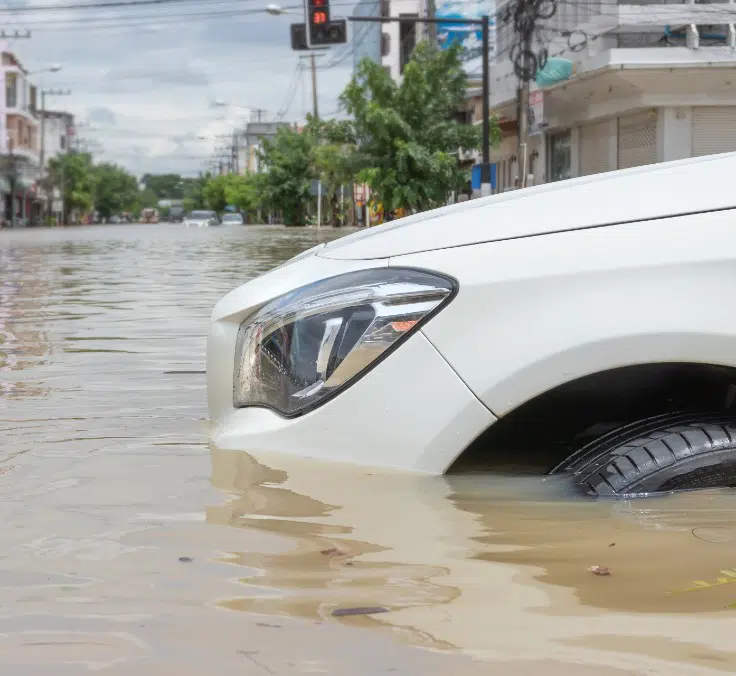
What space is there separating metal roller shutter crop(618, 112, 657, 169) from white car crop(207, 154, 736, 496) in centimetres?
2815

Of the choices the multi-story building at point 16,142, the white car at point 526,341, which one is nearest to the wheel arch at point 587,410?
the white car at point 526,341

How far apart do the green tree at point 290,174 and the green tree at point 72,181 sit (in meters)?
43.9

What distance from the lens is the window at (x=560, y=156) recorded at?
36.6 metres

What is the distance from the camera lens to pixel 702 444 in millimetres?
2992

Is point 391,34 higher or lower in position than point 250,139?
higher

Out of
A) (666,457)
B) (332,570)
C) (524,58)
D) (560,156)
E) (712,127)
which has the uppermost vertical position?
(524,58)

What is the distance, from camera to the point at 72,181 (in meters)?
123

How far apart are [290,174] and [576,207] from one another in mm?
75486

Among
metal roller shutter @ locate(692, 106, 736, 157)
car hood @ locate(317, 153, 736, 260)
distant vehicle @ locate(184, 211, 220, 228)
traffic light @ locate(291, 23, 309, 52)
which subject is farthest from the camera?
distant vehicle @ locate(184, 211, 220, 228)

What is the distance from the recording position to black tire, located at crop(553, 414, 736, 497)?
9.84ft

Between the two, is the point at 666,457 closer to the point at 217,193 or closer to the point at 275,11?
the point at 275,11

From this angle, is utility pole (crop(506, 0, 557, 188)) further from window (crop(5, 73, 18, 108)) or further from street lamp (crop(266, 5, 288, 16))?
window (crop(5, 73, 18, 108))

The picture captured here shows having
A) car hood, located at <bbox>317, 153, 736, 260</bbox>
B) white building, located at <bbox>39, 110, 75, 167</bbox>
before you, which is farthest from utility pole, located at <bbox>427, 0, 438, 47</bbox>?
white building, located at <bbox>39, 110, 75, 167</bbox>

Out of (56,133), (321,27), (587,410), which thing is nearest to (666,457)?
(587,410)
